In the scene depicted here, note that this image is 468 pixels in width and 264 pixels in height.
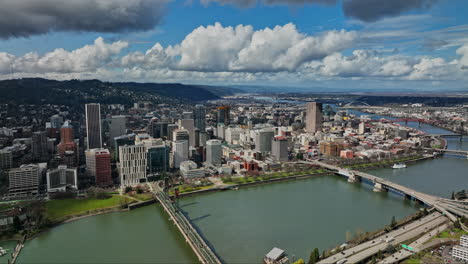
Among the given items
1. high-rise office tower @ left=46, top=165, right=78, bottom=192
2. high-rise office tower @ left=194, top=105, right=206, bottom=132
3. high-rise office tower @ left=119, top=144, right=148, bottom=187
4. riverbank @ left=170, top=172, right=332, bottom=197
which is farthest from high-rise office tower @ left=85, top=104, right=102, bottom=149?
riverbank @ left=170, top=172, right=332, bottom=197

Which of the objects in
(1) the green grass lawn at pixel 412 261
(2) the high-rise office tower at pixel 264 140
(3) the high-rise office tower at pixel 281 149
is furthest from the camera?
(2) the high-rise office tower at pixel 264 140

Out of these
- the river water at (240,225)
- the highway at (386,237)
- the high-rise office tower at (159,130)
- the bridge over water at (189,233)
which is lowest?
the river water at (240,225)

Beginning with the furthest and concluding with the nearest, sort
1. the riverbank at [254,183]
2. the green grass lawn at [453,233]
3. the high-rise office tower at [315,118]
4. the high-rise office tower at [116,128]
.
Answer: the high-rise office tower at [315,118]
the high-rise office tower at [116,128]
the riverbank at [254,183]
the green grass lawn at [453,233]

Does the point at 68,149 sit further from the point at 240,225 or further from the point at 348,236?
the point at 348,236

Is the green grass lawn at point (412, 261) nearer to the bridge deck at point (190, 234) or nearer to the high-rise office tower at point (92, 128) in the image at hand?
the bridge deck at point (190, 234)

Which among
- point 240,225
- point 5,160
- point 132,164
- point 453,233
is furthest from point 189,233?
point 5,160

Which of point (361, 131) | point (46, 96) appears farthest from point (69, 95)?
point (361, 131)

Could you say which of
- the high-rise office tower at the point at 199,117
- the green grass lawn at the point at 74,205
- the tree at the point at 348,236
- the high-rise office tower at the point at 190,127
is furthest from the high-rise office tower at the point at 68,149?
the tree at the point at 348,236
